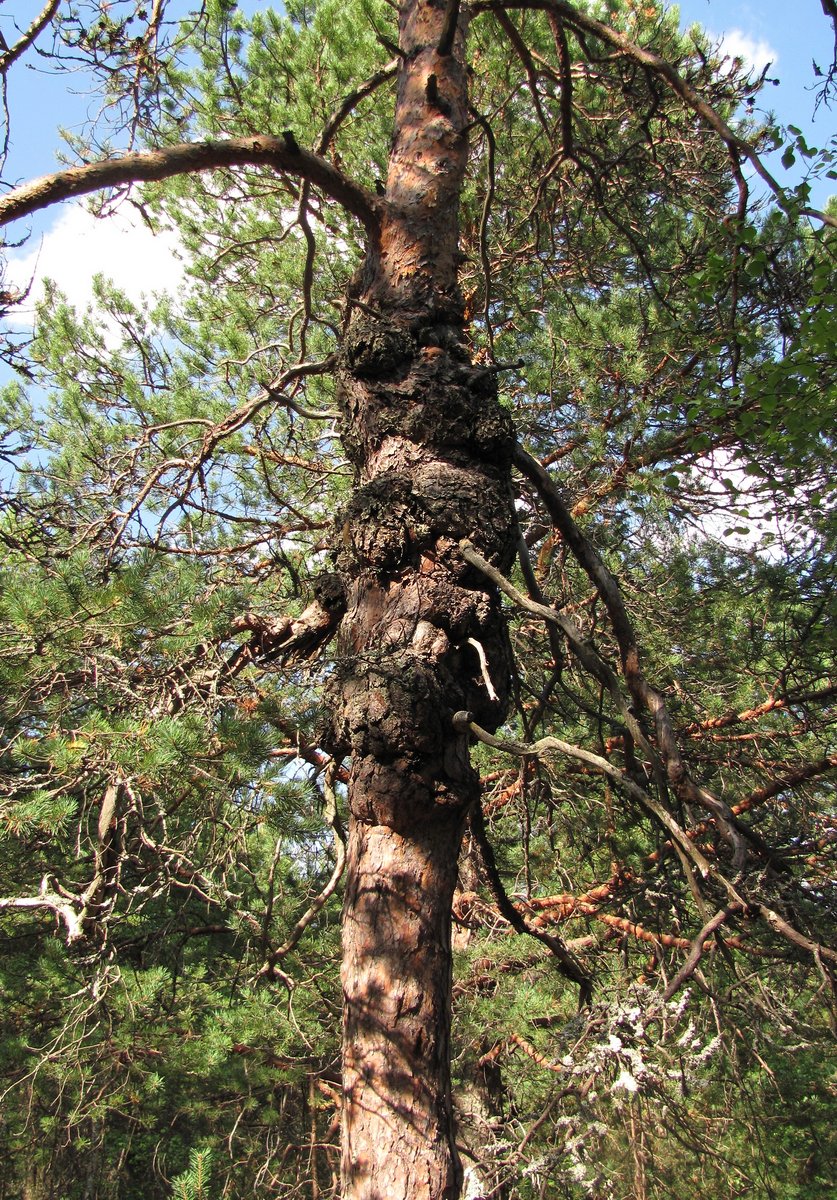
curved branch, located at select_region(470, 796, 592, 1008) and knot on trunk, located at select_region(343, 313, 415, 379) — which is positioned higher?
knot on trunk, located at select_region(343, 313, 415, 379)

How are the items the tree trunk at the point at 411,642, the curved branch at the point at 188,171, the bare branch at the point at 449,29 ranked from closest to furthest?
the tree trunk at the point at 411,642 < the curved branch at the point at 188,171 < the bare branch at the point at 449,29

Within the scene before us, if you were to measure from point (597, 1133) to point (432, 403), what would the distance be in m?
1.92

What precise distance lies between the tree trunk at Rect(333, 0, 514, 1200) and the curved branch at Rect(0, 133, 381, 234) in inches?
6.4

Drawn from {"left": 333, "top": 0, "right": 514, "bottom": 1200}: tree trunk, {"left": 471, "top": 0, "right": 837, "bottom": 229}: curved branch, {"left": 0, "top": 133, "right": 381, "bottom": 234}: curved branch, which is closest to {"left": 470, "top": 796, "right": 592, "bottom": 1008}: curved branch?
{"left": 333, "top": 0, "right": 514, "bottom": 1200}: tree trunk

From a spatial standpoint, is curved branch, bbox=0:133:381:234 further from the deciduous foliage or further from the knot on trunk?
the knot on trunk

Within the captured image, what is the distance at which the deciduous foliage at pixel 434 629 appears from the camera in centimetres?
183

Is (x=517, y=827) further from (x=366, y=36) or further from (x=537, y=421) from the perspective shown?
(x=366, y=36)

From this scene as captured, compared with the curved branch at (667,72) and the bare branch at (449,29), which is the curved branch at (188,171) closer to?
the bare branch at (449,29)

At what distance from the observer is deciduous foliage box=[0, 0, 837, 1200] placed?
6.00ft

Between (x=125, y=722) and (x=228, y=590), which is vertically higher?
(x=228, y=590)

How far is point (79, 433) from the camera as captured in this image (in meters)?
5.40

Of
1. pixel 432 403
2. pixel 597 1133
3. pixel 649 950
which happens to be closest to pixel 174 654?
pixel 432 403

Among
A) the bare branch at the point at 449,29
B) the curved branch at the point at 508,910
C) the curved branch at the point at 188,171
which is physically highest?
the bare branch at the point at 449,29

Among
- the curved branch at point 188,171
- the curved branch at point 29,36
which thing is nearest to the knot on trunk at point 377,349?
the curved branch at point 188,171
